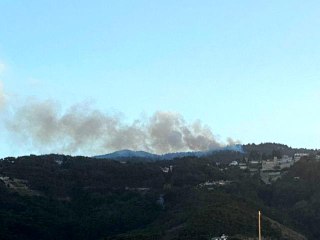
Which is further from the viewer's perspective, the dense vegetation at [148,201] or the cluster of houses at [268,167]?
the cluster of houses at [268,167]

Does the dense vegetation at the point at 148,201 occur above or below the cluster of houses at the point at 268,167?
below

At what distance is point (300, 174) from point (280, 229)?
1940 inches

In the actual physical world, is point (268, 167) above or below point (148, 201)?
above

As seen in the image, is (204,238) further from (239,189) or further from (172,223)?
(239,189)

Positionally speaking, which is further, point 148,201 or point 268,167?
point 268,167

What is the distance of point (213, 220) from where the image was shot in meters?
94.5

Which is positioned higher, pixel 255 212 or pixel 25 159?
pixel 25 159

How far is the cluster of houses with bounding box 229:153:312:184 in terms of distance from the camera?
508 ft

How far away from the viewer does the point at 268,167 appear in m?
172

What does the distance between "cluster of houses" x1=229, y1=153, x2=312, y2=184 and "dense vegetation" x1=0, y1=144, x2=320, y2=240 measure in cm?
452

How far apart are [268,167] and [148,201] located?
52233mm

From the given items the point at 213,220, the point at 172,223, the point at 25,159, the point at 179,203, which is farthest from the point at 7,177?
the point at 213,220

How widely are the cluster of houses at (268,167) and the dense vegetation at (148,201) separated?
14.8ft

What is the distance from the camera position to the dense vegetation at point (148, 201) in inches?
3851
